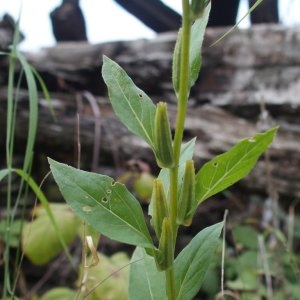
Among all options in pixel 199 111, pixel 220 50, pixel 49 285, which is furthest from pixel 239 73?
pixel 49 285

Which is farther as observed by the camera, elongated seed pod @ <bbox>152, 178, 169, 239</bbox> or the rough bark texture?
the rough bark texture

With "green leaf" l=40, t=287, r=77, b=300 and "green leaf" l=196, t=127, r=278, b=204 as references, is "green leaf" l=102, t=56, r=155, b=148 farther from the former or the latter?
"green leaf" l=40, t=287, r=77, b=300

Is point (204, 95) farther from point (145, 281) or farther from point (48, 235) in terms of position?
point (145, 281)

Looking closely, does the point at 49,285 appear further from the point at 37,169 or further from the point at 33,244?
the point at 33,244

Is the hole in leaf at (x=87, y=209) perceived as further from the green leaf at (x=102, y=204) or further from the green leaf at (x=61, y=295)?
the green leaf at (x=61, y=295)

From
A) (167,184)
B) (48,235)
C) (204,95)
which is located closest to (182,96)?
(167,184)

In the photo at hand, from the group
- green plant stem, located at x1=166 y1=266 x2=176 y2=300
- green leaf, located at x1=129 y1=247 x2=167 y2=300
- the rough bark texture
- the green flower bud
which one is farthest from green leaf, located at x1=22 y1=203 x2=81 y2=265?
the green flower bud
